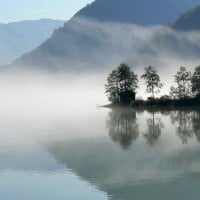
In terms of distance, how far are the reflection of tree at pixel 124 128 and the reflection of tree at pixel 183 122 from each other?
23.8 feet

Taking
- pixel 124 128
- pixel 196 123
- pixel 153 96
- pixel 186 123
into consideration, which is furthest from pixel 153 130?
pixel 153 96

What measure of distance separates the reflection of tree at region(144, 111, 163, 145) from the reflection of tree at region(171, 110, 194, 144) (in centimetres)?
320

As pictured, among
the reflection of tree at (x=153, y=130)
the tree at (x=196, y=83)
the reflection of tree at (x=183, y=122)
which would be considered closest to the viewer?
the reflection of tree at (x=153, y=130)

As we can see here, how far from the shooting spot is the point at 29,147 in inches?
2640

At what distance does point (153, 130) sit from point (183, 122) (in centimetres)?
1393

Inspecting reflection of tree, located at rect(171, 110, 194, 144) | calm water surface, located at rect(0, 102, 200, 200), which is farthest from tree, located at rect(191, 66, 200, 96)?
calm water surface, located at rect(0, 102, 200, 200)

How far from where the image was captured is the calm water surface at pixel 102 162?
41312mm

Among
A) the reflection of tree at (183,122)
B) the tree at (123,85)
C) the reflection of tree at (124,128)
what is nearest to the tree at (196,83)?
the tree at (123,85)

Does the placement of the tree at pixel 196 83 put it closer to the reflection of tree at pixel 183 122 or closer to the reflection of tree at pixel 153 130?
the reflection of tree at pixel 183 122

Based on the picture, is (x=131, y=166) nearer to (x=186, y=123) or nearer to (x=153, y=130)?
(x=153, y=130)

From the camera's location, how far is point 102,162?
54312mm

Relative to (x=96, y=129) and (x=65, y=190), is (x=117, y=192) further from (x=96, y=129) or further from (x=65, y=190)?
(x=96, y=129)

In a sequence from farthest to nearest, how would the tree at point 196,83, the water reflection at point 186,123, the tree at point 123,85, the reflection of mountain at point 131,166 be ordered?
the tree at point 123,85 < the tree at point 196,83 < the water reflection at point 186,123 < the reflection of mountain at point 131,166

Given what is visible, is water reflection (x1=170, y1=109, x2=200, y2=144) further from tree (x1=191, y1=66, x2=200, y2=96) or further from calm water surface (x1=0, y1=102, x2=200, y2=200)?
tree (x1=191, y1=66, x2=200, y2=96)
